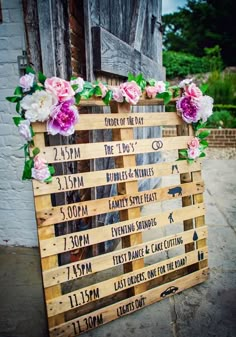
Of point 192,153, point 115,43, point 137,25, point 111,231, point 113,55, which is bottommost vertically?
point 111,231

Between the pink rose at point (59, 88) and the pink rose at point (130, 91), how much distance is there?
1.30ft

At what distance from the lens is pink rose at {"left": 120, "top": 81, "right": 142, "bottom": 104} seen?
188 cm

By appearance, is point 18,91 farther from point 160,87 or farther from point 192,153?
point 192,153

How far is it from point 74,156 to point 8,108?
1196 mm

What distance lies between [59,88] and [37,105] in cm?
17

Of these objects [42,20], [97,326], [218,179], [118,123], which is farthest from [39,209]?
[218,179]

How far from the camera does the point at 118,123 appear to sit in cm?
196

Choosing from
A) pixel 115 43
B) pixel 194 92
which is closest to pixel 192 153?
pixel 194 92

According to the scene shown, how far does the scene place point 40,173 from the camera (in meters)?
1.66

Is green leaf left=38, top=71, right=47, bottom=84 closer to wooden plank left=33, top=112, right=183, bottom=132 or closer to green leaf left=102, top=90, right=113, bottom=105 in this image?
wooden plank left=33, top=112, right=183, bottom=132

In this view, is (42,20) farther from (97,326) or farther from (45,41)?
(97,326)

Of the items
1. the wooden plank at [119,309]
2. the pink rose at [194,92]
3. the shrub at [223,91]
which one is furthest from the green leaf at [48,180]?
the shrub at [223,91]

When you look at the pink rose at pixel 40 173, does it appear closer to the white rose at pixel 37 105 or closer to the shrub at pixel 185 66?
the white rose at pixel 37 105

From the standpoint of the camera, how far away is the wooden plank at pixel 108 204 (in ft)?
5.72
